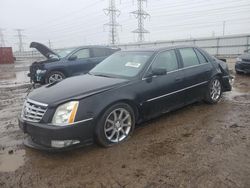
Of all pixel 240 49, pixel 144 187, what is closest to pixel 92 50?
pixel 144 187

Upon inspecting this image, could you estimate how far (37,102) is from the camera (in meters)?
3.39

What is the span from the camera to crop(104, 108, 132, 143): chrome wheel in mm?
3601

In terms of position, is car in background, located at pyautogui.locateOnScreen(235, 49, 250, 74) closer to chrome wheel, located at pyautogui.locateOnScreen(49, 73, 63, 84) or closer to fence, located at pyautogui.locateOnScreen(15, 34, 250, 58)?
chrome wheel, located at pyautogui.locateOnScreen(49, 73, 63, 84)

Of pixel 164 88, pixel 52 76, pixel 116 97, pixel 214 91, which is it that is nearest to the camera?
pixel 116 97

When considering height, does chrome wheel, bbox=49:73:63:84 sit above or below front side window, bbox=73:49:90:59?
below

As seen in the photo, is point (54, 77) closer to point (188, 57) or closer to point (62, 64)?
point (62, 64)

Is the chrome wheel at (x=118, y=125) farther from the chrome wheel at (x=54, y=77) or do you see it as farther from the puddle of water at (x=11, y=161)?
the chrome wheel at (x=54, y=77)

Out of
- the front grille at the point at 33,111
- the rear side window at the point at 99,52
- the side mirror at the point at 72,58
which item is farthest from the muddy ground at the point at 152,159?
the rear side window at the point at 99,52

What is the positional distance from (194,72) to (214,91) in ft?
3.27

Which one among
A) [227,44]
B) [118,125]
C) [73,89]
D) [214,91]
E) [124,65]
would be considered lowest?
[118,125]

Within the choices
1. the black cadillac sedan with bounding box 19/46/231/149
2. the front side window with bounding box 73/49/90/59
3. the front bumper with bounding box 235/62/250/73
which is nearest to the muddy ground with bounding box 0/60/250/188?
the black cadillac sedan with bounding box 19/46/231/149

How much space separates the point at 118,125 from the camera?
3.72 metres

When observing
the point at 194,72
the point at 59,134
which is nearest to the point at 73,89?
the point at 59,134

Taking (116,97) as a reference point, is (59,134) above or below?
below
